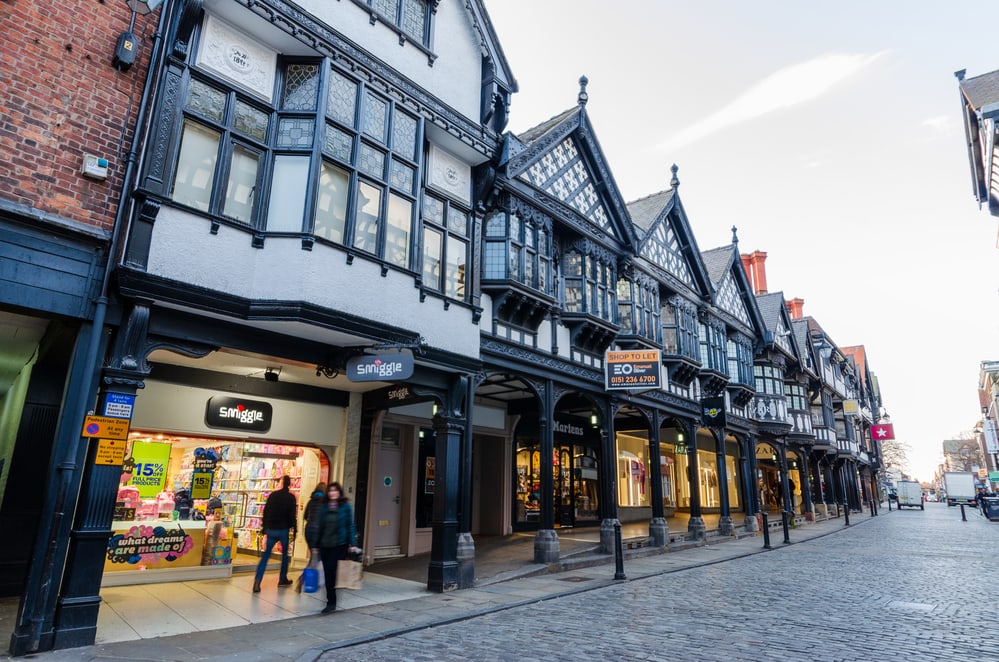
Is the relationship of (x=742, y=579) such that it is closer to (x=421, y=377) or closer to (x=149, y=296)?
(x=421, y=377)

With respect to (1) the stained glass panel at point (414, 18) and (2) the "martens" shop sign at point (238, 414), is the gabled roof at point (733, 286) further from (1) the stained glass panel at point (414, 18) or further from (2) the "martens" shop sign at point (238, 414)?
(2) the "martens" shop sign at point (238, 414)

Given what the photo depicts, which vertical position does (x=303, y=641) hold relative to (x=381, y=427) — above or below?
below

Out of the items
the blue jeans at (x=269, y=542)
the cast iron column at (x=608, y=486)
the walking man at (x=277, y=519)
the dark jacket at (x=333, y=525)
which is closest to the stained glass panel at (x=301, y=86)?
the walking man at (x=277, y=519)

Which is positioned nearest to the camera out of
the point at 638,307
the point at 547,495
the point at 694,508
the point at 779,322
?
the point at 547,495

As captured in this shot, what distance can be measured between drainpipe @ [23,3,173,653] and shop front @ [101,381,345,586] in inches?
118

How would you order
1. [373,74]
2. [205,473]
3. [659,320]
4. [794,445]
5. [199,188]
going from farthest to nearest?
1. [794,445]
2. [659,320]
3. [205,473]
4. [373,74]
5. [199,188]

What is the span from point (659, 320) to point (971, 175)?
1999 cm

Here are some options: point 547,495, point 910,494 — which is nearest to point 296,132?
point 547,495

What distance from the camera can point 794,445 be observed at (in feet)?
105

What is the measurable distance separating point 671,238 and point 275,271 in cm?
1691

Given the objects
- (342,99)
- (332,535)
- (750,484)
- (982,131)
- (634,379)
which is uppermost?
(982,131)

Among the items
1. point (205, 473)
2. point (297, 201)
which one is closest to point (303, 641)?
point (205, 473)

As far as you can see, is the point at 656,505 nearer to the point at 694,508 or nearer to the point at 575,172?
the point at 694,508

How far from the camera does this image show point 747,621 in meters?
8.09
